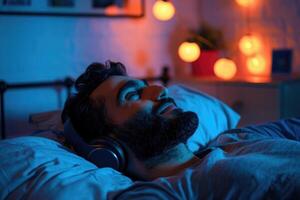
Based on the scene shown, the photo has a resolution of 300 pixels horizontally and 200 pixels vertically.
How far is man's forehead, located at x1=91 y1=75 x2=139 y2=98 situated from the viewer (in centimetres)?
135

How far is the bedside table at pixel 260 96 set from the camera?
7.50ft

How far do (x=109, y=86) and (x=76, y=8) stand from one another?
3.53ft

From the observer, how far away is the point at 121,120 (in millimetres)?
1299

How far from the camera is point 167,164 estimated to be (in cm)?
126

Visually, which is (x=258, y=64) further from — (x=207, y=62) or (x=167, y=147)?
(x=167, y=147)

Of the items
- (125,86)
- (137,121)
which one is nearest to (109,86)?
(125,86)

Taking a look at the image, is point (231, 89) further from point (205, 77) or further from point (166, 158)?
point (166, 158)

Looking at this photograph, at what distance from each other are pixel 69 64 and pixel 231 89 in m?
0.91

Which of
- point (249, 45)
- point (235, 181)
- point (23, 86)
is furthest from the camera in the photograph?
point (249, 45)

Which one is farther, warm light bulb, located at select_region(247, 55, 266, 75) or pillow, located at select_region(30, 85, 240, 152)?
warm light bulb, located at select_region(247, 55, 266, 75)

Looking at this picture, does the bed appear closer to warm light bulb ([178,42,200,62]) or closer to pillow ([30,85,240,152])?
pillow ([30,85,240,152])

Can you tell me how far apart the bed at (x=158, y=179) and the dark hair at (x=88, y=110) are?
0.28 feet

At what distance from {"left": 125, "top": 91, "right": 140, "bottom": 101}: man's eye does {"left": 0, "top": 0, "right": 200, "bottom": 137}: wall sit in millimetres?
958

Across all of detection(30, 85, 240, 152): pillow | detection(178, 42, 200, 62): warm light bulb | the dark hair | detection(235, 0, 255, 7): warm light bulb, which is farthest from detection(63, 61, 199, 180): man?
detection(235, 0, 255, 7): warm light bulb
